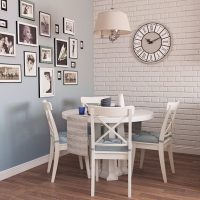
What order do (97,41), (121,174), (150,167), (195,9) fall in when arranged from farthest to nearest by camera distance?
(97,41) → (195,9) → (150,167) → (121,174)

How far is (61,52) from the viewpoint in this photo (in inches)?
160

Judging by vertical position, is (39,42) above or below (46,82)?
above

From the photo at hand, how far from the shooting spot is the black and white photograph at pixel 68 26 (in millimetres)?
4115

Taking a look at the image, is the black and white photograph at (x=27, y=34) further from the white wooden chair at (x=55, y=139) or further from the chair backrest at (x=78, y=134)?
the chair backrest at (x=78, y=134)

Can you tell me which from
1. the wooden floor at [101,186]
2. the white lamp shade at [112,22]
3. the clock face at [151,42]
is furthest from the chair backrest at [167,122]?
the clock face at [151,42]

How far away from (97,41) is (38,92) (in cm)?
159

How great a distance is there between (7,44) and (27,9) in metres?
0.55

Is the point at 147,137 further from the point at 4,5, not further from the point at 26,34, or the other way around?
the point at 4,5

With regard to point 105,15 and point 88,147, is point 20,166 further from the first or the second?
point 105,15

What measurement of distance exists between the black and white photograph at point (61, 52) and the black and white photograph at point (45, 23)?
204 mm

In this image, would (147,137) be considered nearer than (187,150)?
Yes

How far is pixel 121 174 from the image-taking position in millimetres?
3314

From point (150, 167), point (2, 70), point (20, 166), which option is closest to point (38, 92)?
point (2, 70)

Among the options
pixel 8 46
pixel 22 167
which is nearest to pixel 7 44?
pixel 8 46
